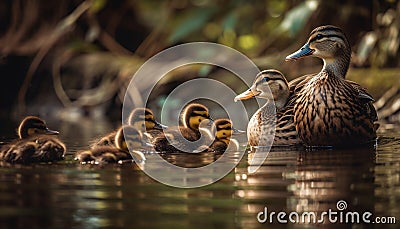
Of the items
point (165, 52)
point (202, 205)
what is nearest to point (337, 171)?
point (202, 205)

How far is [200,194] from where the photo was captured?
3.85m

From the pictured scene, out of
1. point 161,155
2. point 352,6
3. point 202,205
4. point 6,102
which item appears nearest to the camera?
point 202,205

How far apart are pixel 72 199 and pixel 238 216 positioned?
74 cm

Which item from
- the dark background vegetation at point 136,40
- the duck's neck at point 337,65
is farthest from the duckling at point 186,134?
the dark background vegetation at point 136,40

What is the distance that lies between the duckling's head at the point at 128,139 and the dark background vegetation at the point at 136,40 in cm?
279

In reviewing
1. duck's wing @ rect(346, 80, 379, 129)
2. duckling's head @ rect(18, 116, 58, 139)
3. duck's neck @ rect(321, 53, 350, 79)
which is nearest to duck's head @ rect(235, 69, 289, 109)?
duck's neck @ rect(321, 53, 350, 79)

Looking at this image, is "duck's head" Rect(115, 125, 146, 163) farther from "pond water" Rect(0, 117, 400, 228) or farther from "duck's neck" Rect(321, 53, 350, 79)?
"duck's neck" Rect(321, 53, 350, 79)

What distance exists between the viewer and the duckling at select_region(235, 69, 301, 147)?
5730 millimetres

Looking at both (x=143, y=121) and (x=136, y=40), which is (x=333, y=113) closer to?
(x=143, y=121)

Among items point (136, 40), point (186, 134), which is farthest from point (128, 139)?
point (136, 40)

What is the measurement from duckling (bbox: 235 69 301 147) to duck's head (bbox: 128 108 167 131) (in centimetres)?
58

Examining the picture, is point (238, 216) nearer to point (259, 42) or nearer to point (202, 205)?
point (202, 205)

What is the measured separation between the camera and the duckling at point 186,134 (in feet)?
18.1

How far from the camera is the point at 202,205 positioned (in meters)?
3.59
